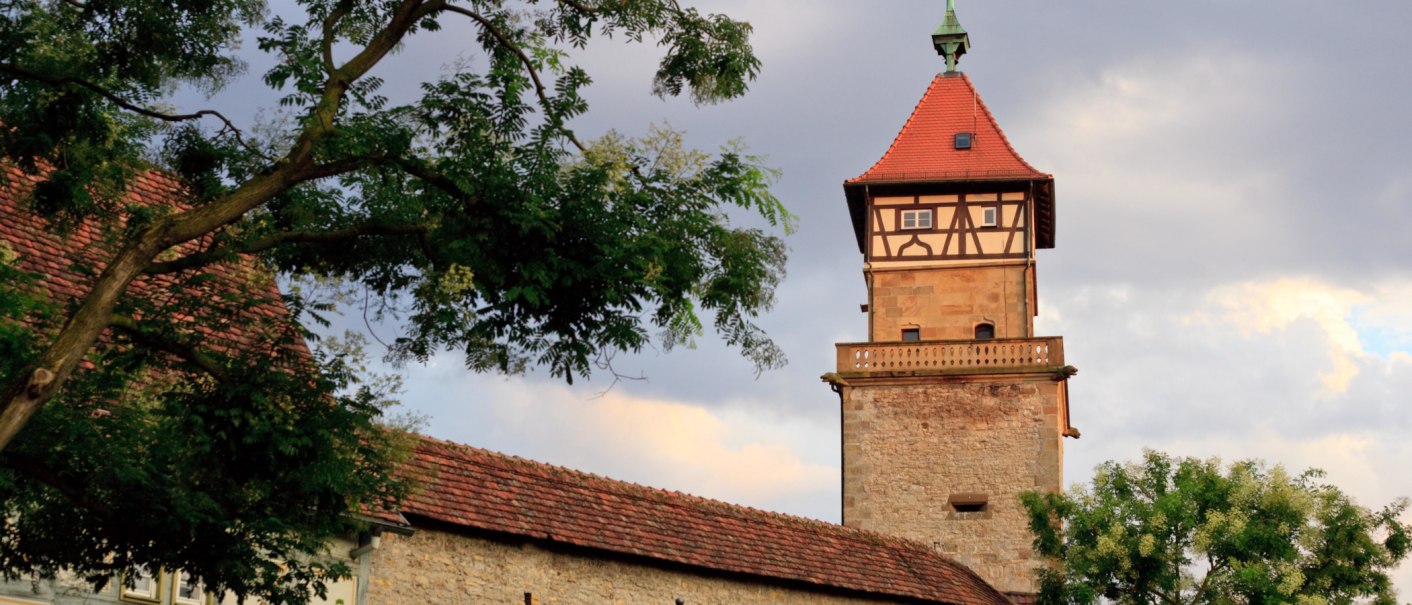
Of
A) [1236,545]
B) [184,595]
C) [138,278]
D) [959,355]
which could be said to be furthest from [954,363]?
[138,278]

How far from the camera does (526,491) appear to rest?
2097 cm

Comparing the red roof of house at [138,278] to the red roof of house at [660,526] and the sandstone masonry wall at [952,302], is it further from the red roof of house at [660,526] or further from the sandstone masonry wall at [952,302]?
the sandstone masonry wall at [952,302]

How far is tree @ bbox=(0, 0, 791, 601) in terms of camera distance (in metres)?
10.7

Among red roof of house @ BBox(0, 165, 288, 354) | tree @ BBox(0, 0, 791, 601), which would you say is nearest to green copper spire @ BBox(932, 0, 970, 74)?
red roof of house @ BBox(0, 165, 288, 354)

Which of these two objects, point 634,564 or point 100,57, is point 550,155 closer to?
point 100,57

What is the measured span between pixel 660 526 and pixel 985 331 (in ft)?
42.1

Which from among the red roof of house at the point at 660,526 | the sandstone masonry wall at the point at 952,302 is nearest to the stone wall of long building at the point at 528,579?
the red roof of house at the point at 660,526

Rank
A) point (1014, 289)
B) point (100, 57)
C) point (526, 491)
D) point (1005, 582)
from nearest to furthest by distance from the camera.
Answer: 1. point (100, 57)
2. point (526, 491)
3. point (1005, 582)
4. point (1014, 289)

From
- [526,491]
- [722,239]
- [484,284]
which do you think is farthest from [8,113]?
[526,491]

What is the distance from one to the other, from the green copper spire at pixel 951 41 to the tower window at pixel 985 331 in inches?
283

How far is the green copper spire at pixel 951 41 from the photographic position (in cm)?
3847

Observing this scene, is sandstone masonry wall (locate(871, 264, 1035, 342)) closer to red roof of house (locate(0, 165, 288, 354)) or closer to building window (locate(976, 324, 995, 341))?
building window (locate(976, 324, 995, 341))

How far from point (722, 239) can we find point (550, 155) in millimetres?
1171

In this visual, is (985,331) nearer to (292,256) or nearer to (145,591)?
(145,591)
